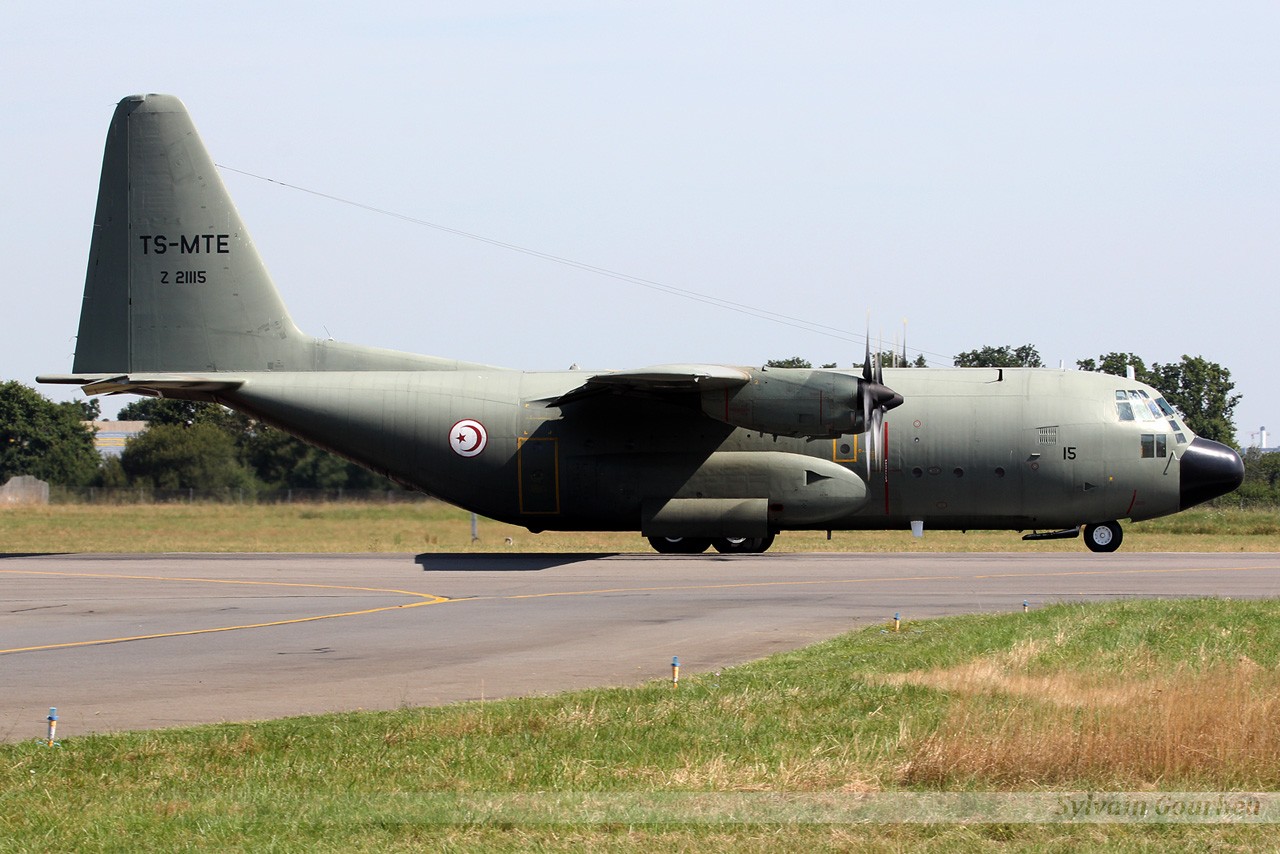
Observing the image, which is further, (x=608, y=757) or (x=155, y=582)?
(x=155, y=582)

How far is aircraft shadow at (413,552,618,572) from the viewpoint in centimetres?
2978

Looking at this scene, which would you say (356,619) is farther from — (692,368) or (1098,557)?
(1098,557)

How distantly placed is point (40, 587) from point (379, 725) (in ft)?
57.1

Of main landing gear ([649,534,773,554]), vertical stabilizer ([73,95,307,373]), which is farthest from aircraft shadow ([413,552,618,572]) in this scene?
vertical stabilizer ([73,95,307,373])

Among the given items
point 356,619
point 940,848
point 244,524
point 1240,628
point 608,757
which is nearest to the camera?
point 940,848

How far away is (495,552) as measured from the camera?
119ft

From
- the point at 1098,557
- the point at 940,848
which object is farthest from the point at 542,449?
the point at 940,848

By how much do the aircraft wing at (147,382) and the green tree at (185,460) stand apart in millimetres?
26237

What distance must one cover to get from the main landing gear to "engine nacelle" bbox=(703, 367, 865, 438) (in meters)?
4.34

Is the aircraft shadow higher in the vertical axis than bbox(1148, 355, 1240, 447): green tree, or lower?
lower

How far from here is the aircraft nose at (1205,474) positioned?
32.7 metres

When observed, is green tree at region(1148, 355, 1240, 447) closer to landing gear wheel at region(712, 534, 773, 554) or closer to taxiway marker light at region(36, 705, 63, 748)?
landing gear wheel at region(712, 534, 773, 554)

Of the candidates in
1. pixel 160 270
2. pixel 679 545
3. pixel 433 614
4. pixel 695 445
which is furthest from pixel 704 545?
pixel 160 270

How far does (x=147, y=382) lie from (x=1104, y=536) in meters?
25.0
